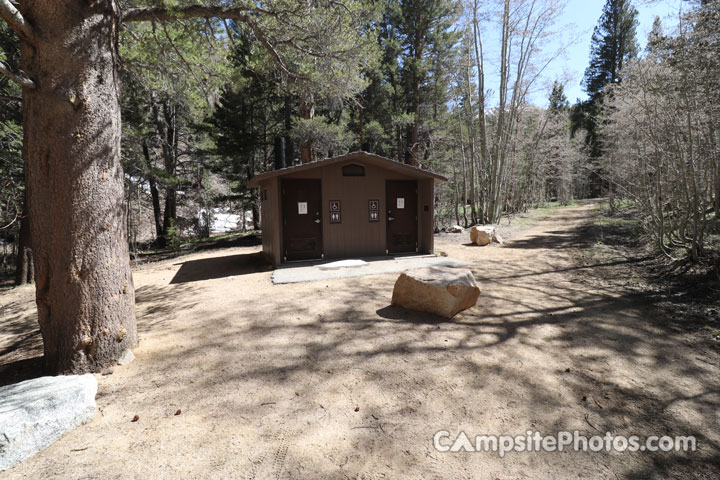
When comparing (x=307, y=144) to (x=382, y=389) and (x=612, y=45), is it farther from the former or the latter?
(x=612, y=45)

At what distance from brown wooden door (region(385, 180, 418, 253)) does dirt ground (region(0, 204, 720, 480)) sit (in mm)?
4047

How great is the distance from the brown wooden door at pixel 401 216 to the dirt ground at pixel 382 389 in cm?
405

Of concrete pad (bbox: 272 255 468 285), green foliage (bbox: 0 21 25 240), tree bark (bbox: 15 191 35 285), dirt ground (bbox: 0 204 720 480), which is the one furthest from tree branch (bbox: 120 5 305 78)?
tree bark (bbox: 15 191 35 285)

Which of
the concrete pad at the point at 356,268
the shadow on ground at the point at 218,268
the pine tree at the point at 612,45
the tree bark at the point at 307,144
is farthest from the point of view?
the pine tree at the point at 612,45

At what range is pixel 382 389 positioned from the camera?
2875 millimetres

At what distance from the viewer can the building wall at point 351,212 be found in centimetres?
838

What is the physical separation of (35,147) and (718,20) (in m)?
8.70

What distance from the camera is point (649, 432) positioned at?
7.85ft

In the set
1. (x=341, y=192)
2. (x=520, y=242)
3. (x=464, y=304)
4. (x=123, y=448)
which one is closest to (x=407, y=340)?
(x=464, y=304)

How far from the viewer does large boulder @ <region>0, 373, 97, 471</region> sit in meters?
2.01

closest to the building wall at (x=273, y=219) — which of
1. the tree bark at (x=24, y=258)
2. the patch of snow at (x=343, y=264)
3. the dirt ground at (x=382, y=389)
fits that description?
the patch of snow at (x=343, y=264)

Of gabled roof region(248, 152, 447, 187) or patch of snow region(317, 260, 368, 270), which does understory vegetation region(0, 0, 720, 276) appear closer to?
gabled roof region(248, 152, 447, 187)

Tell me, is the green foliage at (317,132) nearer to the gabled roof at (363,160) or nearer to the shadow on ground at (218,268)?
the gabled roof at (363,160)

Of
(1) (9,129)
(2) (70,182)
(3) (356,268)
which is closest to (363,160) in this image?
(3) (356,268)
